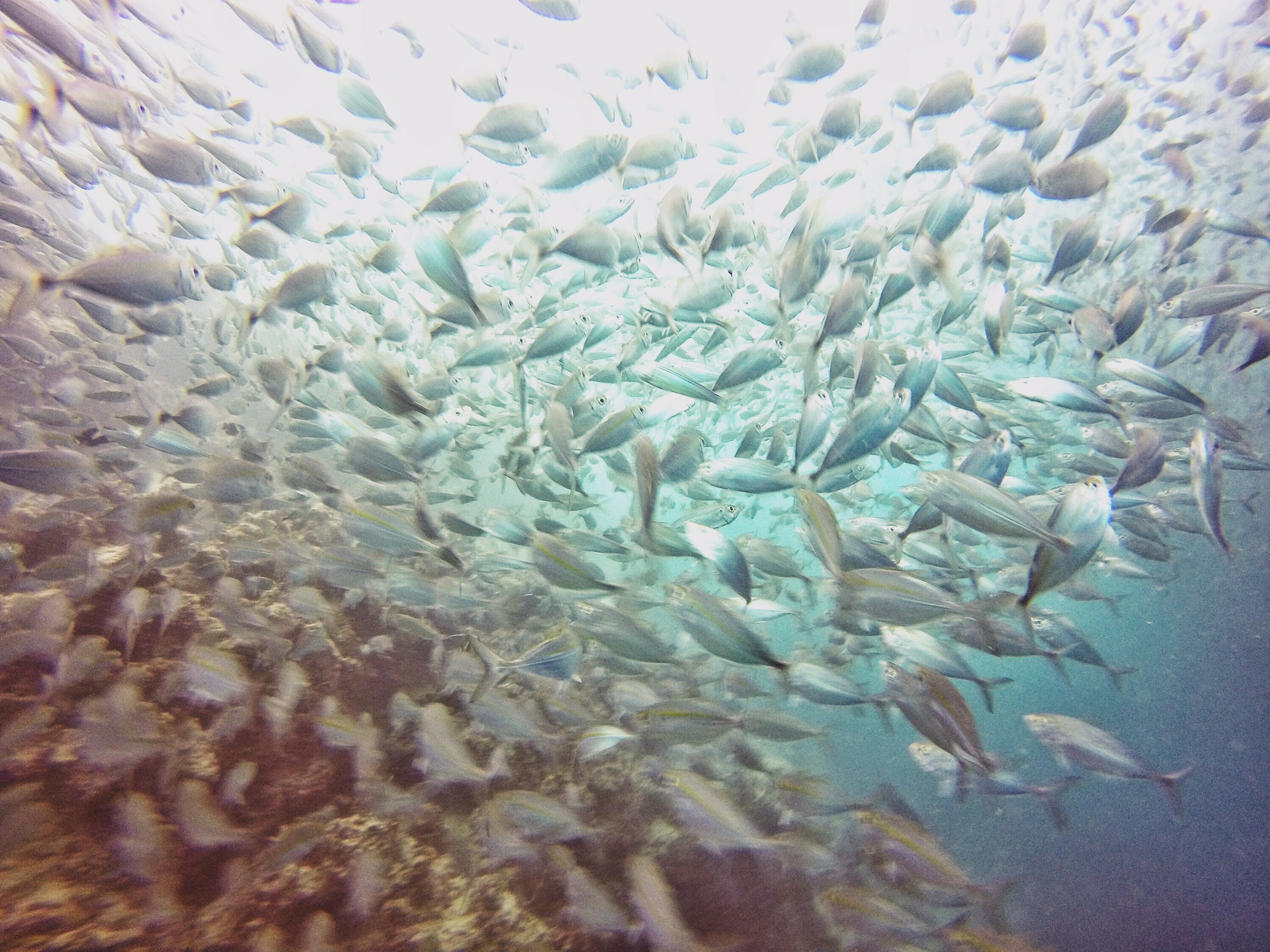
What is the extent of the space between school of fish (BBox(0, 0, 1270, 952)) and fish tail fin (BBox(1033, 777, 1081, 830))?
0.20 feet

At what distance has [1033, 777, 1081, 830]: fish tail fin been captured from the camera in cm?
409

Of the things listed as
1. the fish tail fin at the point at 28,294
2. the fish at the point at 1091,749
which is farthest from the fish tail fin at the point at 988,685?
the fish tail fin at the point at 28,294

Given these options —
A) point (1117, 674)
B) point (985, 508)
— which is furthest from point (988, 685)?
point (1117, 674)

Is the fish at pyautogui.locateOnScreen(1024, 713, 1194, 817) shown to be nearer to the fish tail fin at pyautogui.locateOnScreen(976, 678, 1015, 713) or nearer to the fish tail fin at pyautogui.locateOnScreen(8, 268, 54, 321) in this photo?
the fish tail fin at pyautogui.locateOnScreen(976, 678, 1015, 713)

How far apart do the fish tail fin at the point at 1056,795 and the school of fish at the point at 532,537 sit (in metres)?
0.06

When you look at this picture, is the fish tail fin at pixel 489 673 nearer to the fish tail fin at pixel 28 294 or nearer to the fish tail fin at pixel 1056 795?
the fish tail fin at pixel 28 294

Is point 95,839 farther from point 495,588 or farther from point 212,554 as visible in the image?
point 495,588

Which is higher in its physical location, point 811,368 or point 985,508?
point 811,368

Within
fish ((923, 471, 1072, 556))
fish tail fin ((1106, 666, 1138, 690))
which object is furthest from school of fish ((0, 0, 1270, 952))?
fish tail fin ((1106, 666, 1138, 690))

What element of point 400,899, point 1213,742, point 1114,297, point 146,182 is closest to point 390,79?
point 146,182

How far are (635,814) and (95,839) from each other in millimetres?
3868

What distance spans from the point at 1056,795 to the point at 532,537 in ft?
17.4

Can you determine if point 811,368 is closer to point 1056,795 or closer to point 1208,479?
point 1208,479

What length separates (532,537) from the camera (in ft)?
9.12
